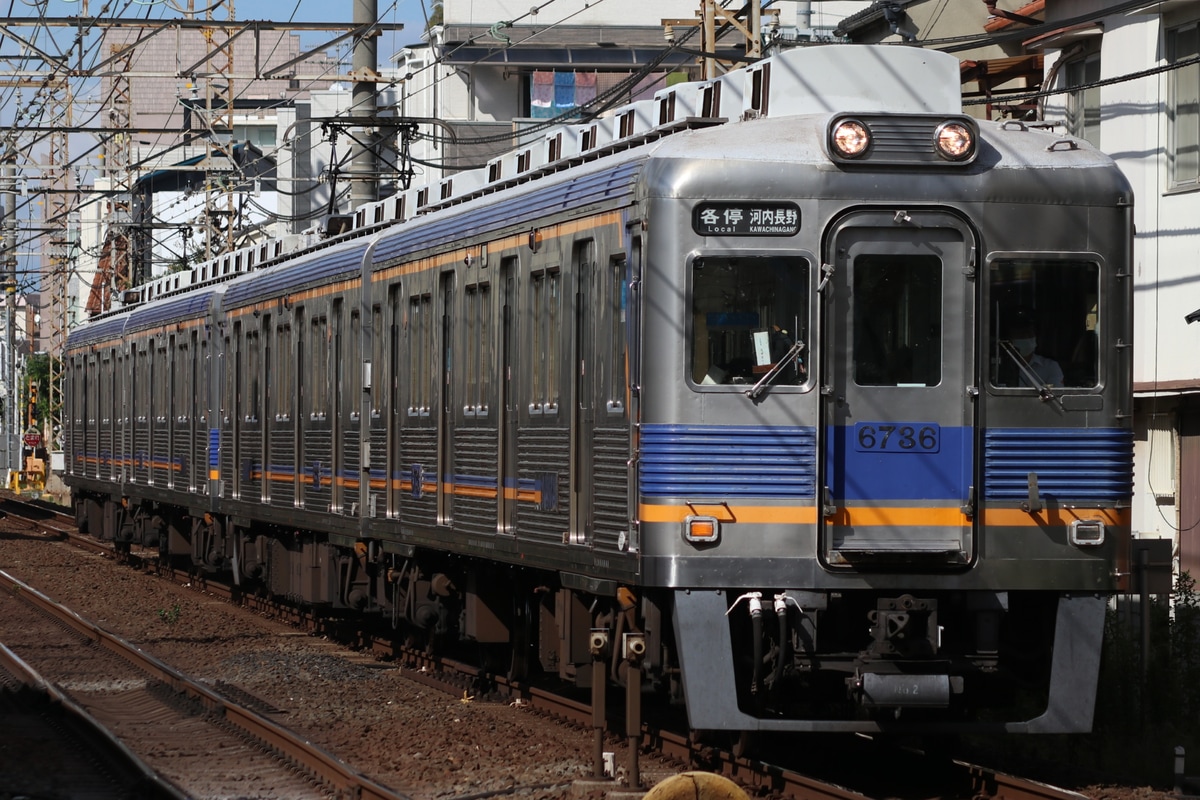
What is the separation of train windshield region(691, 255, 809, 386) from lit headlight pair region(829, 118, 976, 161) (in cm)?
59

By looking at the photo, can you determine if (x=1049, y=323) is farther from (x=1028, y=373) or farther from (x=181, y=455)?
(x=181, y=455)

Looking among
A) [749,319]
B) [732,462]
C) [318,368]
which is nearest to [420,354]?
[318,368]

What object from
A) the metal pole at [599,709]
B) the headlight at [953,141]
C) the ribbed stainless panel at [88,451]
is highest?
the headlight at [953,141]

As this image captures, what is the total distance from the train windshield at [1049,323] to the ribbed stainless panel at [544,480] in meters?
2.54

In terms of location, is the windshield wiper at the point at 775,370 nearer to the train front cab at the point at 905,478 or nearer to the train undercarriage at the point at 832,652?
the train front cab at the point at 905,478

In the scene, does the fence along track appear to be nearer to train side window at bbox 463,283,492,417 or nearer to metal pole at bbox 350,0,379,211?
train side window at bbox 463,283,492,417

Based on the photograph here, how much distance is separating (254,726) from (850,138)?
5.53 m

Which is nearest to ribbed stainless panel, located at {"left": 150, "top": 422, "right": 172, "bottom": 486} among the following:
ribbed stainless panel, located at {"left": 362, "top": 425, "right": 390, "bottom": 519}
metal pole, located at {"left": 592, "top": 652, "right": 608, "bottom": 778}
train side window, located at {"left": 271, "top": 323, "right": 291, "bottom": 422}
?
train side window, located at {"left": 271, "top": 323, "right": 291, "bottom": 422}

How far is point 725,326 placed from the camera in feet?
29.8

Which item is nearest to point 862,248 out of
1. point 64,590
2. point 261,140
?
point 64,590

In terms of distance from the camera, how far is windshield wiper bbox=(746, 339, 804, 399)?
8969 millimetres

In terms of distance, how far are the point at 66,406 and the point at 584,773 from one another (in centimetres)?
2529

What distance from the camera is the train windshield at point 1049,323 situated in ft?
30.1

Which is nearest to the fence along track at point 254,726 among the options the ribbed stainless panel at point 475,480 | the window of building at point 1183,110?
the ribbed stainless panel at point 475,480
